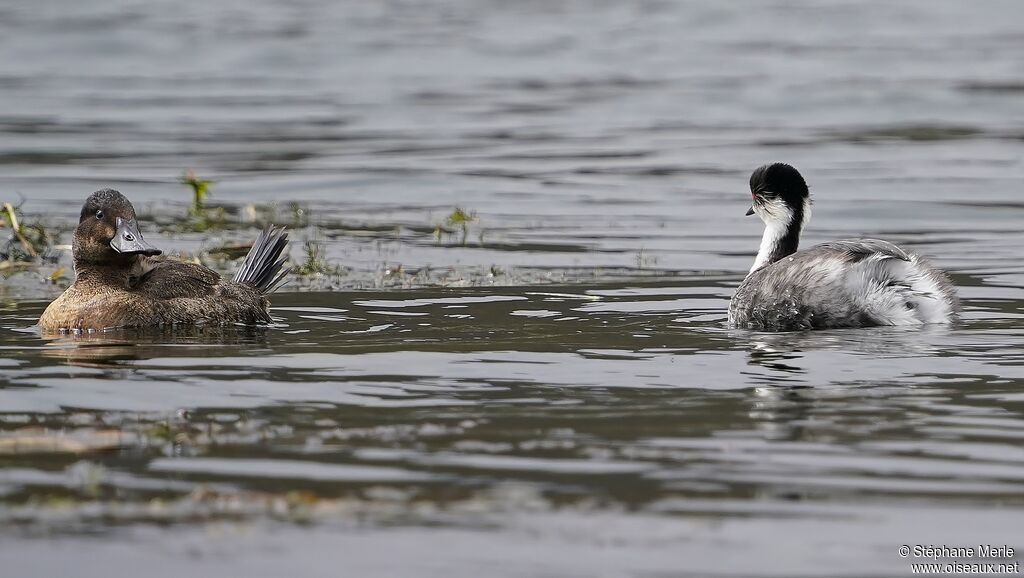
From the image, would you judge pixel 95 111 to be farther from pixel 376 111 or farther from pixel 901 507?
pixel 901 507

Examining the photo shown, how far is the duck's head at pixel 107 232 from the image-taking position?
11.1m

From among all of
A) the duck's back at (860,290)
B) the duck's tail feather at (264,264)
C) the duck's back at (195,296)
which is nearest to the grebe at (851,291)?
the duck's back at (860,290)

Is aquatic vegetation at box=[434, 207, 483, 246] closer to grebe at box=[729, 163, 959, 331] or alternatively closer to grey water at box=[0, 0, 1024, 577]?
grey water at box=[0, 0, 1024, 577]

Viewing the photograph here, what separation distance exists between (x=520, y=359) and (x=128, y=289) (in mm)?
3178

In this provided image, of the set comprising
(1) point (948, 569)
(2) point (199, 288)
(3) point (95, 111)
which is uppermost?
(3) point (95, 111)

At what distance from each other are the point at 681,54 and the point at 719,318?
27.0 meters

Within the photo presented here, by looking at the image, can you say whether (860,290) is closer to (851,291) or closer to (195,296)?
(851,291)

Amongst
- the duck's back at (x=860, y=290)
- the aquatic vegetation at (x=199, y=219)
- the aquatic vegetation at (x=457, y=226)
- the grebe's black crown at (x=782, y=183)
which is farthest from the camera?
the aquatic vegetation at (x=199, y=219)

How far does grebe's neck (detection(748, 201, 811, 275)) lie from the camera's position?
1170 centimetres

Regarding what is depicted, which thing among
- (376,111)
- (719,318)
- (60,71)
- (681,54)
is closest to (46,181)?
(376,111)

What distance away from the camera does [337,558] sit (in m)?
5.80

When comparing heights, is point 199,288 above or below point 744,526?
above

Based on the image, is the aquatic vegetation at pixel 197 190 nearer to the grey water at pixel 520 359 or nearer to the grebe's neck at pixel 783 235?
the grey water at pixel 520 359

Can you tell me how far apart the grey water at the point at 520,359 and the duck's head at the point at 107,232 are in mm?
686
